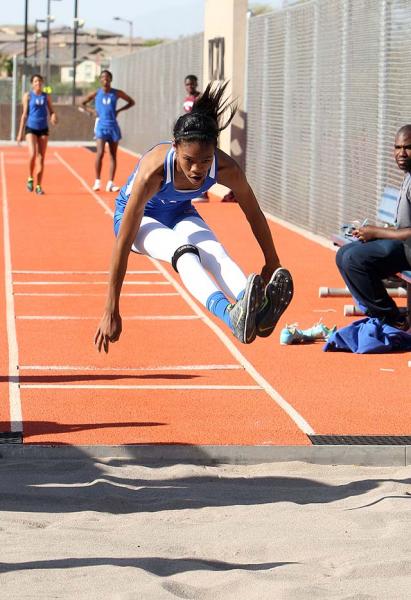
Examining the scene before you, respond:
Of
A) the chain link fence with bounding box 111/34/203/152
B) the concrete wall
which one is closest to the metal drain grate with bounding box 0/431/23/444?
the concrete wall

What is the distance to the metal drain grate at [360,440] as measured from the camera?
765 centimetres

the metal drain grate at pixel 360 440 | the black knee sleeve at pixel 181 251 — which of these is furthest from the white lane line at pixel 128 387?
Result: the black knee sleeve at pixel 181 251

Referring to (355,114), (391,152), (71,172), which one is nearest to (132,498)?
(391,152)

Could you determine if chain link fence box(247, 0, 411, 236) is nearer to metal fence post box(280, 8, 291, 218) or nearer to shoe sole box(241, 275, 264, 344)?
metal fence post box(280, 8, 291, 218)

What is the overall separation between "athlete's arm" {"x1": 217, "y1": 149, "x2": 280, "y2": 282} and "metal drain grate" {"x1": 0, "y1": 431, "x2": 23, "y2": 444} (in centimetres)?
170

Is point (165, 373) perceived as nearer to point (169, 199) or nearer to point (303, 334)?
point (303, 334)

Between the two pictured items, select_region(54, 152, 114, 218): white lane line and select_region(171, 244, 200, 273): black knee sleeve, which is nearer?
select_region(171, 244, 200, 273): black knee sleeve

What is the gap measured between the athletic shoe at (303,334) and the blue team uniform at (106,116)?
1438cm

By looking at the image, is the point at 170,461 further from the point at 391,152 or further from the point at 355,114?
the point at 355,114

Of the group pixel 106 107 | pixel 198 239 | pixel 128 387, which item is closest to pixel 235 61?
pixel 106 107

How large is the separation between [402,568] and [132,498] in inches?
66.4

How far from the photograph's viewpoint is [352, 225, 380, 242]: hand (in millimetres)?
10711

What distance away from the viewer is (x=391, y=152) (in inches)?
603

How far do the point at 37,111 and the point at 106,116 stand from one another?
1.54 m
